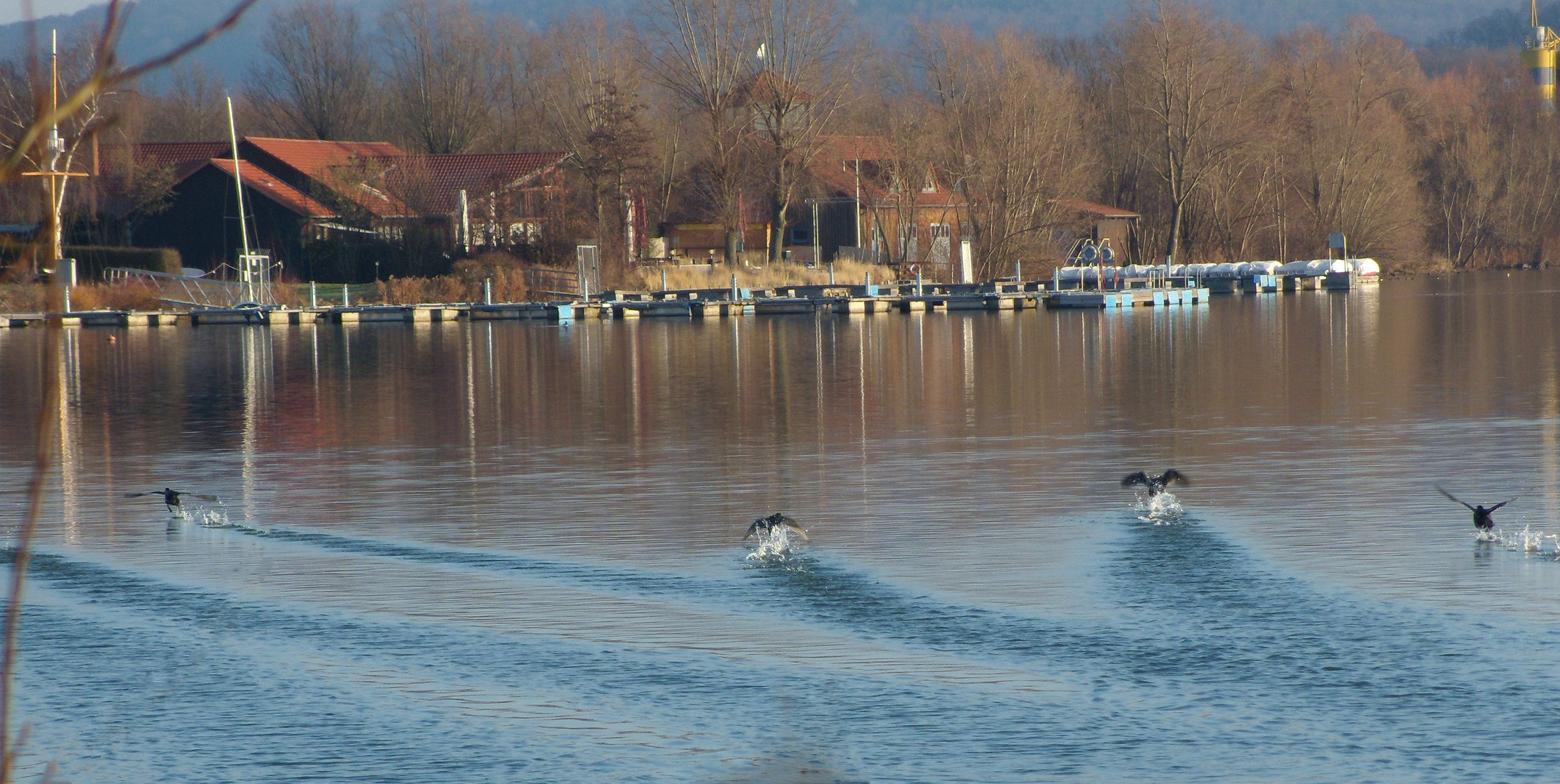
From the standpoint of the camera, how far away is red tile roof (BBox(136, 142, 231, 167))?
64625mm

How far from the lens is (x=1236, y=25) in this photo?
81.1m

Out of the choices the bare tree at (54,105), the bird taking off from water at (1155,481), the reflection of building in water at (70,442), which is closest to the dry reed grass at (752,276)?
the reflection of building in water at (70,442)

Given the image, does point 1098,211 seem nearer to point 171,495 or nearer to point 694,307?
point 694,307

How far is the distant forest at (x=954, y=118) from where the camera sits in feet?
218

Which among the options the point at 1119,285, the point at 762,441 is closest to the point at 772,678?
the point at 762,441

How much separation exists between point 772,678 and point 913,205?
197 feet

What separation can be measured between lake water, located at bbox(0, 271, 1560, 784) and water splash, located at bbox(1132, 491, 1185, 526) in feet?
0.59

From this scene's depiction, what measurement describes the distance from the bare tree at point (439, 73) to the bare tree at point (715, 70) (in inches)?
831

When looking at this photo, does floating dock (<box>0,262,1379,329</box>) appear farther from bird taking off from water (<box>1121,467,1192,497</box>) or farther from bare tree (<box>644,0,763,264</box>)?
bird taking off from water (<box>1121,467,1192,497</box>)

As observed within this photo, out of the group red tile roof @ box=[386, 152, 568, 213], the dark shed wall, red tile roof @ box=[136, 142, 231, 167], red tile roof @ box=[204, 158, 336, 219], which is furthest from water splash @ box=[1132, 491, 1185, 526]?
red tile roof @ box=[136, 142, 231, 167]

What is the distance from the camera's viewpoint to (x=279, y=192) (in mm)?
59719

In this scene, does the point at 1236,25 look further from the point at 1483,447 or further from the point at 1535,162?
the point at 1483,447

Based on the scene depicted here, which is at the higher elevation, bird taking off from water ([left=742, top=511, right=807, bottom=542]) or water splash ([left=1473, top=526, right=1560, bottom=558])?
bird taking off from water ([left=742, top=511, right=807, bottom=542])

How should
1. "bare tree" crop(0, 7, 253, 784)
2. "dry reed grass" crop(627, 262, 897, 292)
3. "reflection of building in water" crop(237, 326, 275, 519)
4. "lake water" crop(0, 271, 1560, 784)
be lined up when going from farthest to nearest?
"dry reed grass" crop(627, 262, 897, 292) < "reflection of building in water" crop(237, 326, 275, 519) < "lake water" crop(0, 271, 1560, 784) < "bare tree" crop(0, 7, 253, 784)
